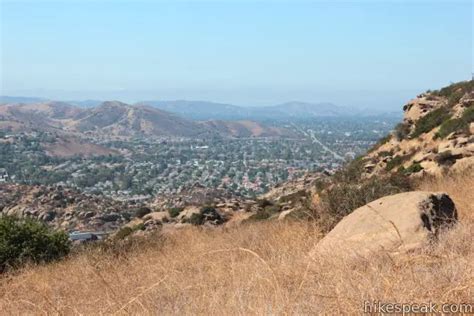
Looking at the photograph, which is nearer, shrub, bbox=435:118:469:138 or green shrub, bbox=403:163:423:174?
green shrub, bbox=403:163:423:174

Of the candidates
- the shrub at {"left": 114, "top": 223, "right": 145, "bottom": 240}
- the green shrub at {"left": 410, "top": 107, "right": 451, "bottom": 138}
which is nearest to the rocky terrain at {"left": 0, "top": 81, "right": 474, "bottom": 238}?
the green shrub at {"left": 410, "top": 107, "right": 451, "bottom": 138}

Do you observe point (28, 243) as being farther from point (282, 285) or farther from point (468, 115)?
point (468, 115)

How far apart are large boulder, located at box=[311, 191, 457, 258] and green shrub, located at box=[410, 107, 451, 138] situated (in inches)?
813

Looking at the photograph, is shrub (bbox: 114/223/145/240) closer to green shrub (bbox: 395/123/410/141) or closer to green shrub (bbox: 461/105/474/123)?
green shrub (bbox: 461/105/474/123)

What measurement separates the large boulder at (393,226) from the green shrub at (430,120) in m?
20.7

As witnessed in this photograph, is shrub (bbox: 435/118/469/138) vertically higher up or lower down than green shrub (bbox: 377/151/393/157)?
higher up

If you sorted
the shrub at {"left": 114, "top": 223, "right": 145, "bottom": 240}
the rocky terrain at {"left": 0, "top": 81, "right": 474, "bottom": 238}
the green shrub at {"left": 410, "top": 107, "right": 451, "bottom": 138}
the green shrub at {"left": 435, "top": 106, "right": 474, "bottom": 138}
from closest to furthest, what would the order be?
the rocky terrain at {"left": 0, "top": 81, "right": 474, "bottom": 238}
the shrub at {"left": 114, "top": 223, "right": 145, "bottom": 240}
the green shrub at {"left": 435, "top": 106, "right": 474, "bottom": 138}
the green shrub at {"left": 410, "top": 107, "right": 451, "bottom": 138}

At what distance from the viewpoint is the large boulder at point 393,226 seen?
553 centimetres

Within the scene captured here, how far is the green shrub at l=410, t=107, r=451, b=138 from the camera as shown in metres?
26.2

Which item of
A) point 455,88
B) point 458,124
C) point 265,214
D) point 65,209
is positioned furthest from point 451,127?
point 65,209

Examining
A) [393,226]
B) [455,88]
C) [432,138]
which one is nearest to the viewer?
[393,226]

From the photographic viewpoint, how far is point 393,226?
5.62 metres

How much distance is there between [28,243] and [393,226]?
33.2 ft

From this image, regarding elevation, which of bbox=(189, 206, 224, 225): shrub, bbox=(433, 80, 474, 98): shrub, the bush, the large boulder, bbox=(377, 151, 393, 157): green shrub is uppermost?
bbox=(433, 80, 474, 98): shrub
